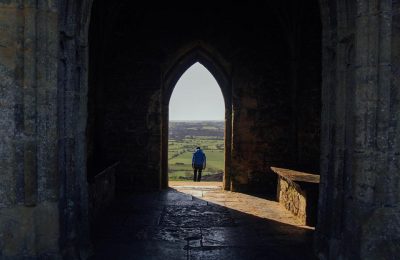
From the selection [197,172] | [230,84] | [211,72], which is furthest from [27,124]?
[197,172]

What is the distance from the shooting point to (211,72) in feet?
35.2

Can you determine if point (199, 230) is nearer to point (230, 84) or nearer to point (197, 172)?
point (230, 84)

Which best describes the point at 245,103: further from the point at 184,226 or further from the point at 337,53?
the point at 337,53

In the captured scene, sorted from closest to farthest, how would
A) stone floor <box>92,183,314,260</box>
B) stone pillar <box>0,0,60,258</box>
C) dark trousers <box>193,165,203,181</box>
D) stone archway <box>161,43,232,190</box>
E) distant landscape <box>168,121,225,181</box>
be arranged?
1. stone pillar <box>0,0,60,258</box>
2. stone floor <box>92,183,314,260</box>
3. stone archway <box>161,43,232,190</box>
4. dark trousers <box>193,165,203,181</box>
5. distant landscape <box>168,121,225,181</box>

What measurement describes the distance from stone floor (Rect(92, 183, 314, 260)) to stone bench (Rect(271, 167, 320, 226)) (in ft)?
0.58

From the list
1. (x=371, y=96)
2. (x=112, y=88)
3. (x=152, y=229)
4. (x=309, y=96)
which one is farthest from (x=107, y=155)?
(x=371, y=96)

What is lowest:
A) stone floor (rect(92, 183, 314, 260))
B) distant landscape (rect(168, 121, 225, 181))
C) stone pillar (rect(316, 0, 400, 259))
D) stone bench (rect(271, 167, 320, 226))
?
distant landscape (rect(168, 121, 225, 181))

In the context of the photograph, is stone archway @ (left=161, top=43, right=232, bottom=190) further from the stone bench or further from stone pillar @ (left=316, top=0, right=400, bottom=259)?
stone pillar @ (left=316, top=0, right=400, bottom=259)

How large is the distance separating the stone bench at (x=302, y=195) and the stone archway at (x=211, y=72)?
228 cm

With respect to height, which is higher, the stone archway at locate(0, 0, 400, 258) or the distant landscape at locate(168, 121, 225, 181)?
the stone archway at locate(0, 0, 400, 258)

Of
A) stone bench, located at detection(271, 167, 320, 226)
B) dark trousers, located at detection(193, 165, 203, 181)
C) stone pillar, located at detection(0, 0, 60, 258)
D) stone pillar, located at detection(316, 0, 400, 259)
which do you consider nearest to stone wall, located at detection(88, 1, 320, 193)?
stone bench, located at detection(271, 167, 320, 226)

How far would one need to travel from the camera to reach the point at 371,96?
395cm

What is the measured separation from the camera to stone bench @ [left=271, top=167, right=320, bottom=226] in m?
6.64

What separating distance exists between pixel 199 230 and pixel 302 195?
180 centimetres
